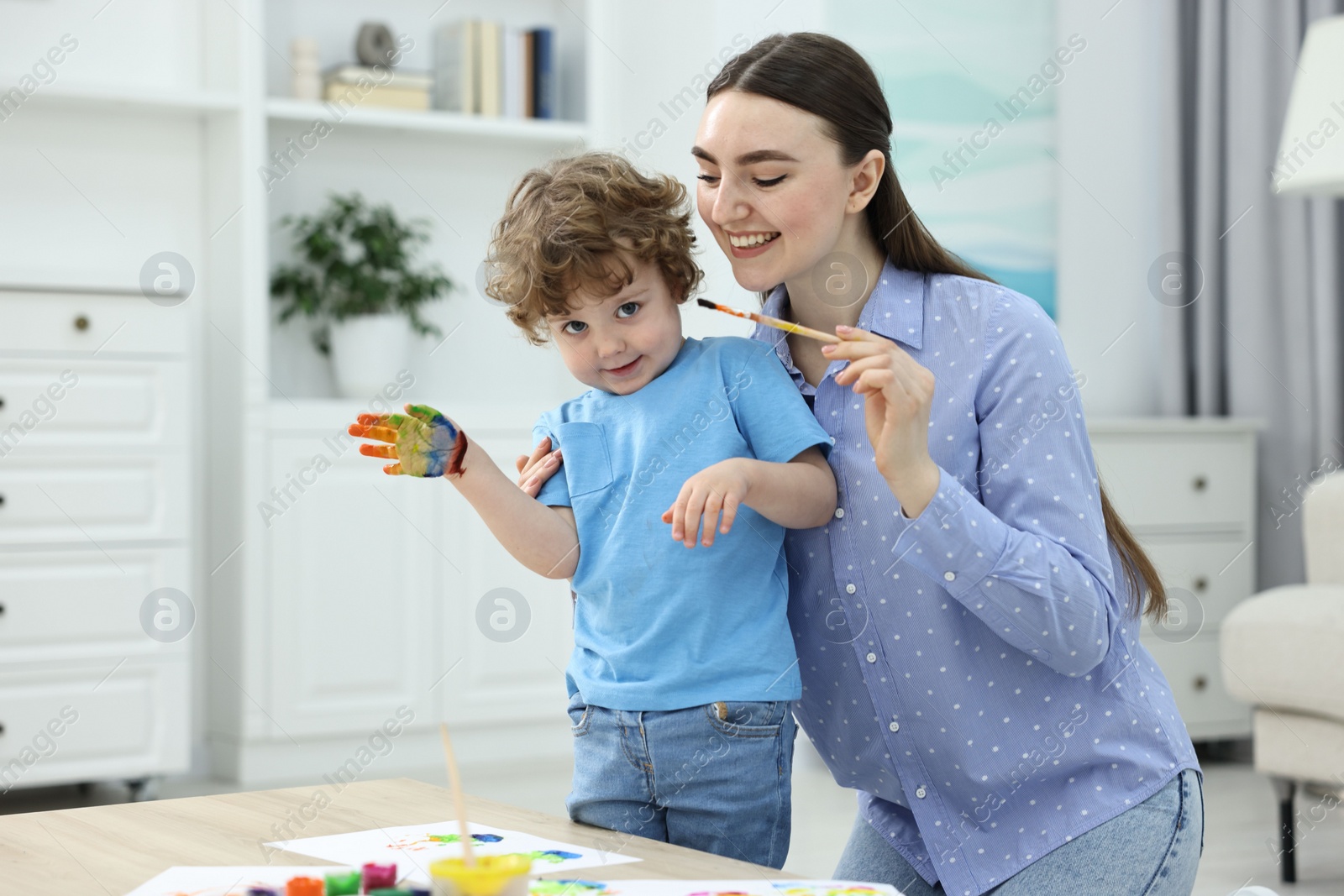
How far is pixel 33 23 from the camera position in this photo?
3.67m

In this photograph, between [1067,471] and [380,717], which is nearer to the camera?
Result: [1067,471]

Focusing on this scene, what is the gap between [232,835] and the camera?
991 mm

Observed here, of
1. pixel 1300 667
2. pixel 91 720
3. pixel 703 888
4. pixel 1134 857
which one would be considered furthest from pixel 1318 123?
pixel 91 720

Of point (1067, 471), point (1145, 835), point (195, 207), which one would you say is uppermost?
point (195, 207)

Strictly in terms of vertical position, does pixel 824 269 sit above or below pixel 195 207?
below

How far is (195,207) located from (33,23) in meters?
0.62

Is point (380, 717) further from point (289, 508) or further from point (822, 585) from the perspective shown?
point (822, 585)

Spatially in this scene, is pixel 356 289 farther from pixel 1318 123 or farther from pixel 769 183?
pixel 769 183

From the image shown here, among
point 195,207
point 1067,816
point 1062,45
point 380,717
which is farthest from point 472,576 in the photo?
point 1067,816

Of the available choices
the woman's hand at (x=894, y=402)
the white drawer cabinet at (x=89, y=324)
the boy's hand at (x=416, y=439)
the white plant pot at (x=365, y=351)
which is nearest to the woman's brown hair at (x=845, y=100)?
the woman's hand at (x=894, y=402)

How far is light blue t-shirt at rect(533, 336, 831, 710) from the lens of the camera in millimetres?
1116

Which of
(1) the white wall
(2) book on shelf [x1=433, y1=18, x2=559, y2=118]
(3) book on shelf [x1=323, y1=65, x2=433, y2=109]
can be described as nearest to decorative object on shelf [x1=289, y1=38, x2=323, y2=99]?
(3) book on shelf [x1=323, y1=65, x2=433, y2=109]

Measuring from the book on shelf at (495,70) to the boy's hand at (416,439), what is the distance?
3131mm

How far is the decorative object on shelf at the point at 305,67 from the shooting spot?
12.5 ft
